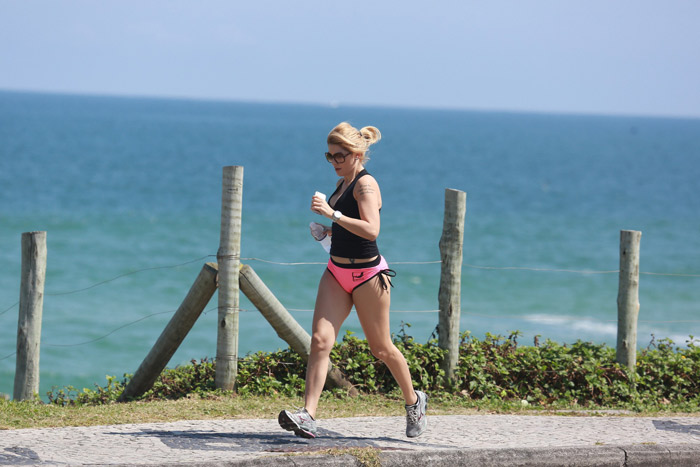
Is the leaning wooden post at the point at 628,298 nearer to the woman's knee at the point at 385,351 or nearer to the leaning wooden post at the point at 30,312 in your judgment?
the woman's knee at the point at 385,351

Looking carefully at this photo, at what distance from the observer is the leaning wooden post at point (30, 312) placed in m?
7.39

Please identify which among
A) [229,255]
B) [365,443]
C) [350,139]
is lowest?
[365,443]

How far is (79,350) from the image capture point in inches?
622

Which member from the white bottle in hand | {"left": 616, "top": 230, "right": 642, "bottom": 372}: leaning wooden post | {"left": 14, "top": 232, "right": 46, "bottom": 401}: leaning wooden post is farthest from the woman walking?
{"left": 616, "top": 230, "right": 642, "bottom": 372}: leaning wooden post

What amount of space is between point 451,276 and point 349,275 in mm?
2418

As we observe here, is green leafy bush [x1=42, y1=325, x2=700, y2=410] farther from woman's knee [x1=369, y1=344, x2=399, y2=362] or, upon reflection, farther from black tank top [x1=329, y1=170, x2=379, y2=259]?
black tank top [x1=329, y1=170, x2=379, y2=259]

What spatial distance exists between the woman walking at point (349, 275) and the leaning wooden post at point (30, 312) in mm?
3076

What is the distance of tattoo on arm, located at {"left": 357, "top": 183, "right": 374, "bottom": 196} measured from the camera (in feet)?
17.3

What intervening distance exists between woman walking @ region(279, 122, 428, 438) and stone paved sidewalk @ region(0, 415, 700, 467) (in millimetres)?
399

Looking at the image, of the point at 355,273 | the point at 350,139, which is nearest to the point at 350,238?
the point at 355,273

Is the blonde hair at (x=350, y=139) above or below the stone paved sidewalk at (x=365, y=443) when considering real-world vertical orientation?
above

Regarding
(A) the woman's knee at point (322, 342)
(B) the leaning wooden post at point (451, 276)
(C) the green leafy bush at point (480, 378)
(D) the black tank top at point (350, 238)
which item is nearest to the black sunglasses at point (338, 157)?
(D) the black tank top at point (350, 238)

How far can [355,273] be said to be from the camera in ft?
17.7

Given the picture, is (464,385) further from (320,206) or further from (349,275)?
(320,206)
